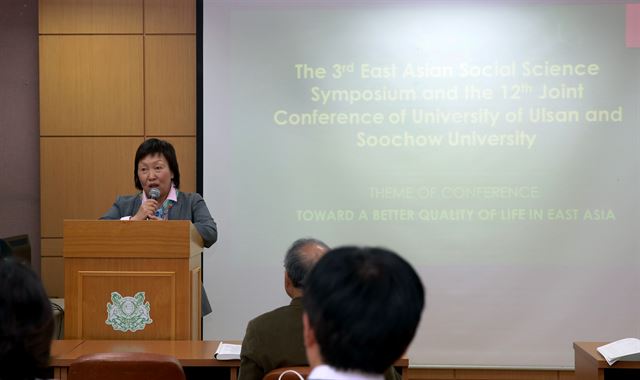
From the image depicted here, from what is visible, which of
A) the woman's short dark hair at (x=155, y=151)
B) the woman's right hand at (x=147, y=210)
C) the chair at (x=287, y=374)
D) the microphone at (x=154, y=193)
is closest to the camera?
the chair at (x=287, y=374)

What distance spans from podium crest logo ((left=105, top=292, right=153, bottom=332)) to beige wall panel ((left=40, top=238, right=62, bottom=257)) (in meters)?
2.37

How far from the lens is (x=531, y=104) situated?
17.4 feet

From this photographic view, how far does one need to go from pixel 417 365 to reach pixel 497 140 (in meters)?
1.62

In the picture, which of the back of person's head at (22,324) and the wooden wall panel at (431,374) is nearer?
the back of person's head at (22,324)

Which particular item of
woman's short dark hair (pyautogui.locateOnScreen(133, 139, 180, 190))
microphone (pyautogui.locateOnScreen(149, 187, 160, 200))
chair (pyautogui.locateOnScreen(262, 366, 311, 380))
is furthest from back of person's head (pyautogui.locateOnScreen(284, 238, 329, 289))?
woman's short dark hair (pyautogui.locateOnScreen(133, 139, 180, 190))

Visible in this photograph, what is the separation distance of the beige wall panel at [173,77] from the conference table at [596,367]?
3110 mm

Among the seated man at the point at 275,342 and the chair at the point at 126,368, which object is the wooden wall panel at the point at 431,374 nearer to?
the seated man at the point at 275,342

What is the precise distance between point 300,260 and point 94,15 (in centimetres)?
363

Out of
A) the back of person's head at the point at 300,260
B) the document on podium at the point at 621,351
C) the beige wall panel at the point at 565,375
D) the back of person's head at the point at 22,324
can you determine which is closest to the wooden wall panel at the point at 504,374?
the beige wall panel at the point at 565,375

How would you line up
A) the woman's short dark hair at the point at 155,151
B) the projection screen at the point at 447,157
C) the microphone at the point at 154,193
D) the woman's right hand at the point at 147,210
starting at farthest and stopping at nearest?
1. the projection screen at the point at 447,157
2. the woman's short dark hair at the point at 155,151
3. the microphone at the point at 154,193
4. the woman's right hand at the point at 147,210

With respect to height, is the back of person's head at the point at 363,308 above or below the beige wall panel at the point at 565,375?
above

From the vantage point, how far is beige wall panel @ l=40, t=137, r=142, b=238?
563 centimetres

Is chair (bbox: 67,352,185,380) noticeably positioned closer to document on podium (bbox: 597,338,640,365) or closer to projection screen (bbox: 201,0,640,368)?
document on podium (bbox: 597,338,640,365)

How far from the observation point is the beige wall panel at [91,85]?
18.4 ft
